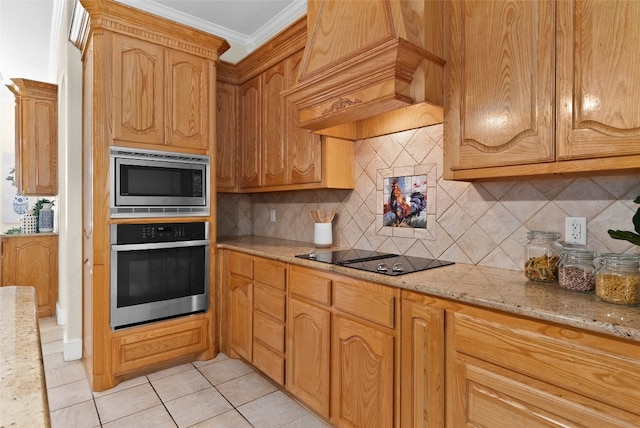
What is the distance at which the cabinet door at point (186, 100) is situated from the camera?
2.53m

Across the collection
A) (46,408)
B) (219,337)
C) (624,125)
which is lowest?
(219,337)

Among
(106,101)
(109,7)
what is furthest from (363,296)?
(109,7)

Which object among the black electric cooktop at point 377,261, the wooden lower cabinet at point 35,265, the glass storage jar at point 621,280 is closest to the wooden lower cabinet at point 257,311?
the black electric cooktop at point 377,261

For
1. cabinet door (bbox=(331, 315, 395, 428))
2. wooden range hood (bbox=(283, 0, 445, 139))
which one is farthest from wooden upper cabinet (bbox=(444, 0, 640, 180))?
cabinet door (bbox=(331, 315, 395, 428))

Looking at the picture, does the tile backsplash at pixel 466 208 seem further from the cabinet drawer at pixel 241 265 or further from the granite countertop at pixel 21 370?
the granite countertop at pixel 21 370

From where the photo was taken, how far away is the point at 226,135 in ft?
10.3

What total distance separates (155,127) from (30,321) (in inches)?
73.2

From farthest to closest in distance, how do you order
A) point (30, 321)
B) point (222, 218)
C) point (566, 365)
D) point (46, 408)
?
1. point (222, 218)
2. point (566, 365)
3. point (30, 321)
4. point (46, 408)

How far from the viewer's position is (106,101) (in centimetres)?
228

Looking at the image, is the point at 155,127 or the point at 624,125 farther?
the point at 155,127

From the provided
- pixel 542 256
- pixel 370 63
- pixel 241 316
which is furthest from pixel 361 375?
pixel 370 63

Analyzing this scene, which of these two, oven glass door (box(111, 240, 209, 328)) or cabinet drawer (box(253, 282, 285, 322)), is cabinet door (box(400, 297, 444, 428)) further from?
oven glass door (box(111, 240, 209, 328))

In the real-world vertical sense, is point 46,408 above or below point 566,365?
above

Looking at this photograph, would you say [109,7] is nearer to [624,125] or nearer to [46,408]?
[46,408]
